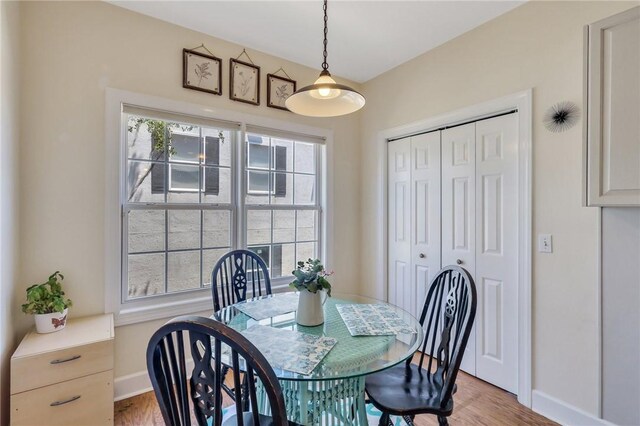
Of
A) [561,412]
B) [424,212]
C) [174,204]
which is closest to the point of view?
[561,412]

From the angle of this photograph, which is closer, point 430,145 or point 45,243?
point 45,243

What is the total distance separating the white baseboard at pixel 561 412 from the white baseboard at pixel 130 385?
2695 mm

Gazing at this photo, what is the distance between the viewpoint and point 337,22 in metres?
2.39

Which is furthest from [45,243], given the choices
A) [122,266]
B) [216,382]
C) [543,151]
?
[543,151]

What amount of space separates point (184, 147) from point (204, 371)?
2.09m

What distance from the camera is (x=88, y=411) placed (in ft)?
5.81

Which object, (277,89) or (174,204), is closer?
(174,204)

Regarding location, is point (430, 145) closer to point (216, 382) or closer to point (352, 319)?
point (352, 319)

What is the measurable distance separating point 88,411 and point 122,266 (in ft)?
2.94

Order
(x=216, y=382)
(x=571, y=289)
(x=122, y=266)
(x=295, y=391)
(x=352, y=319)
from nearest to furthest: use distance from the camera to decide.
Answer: (x=216, y=382) → (x=295, y=391) → (x=352, y=319) → (x=571, y=289) → (x=122, y=266)

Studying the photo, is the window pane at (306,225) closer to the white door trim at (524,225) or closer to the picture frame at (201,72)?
the picture frame at (201,72)

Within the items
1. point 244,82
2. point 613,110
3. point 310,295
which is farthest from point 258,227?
point 613,110

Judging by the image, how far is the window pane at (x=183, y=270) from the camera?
2.48 metres

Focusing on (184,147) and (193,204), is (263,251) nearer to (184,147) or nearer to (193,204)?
(193,204)
